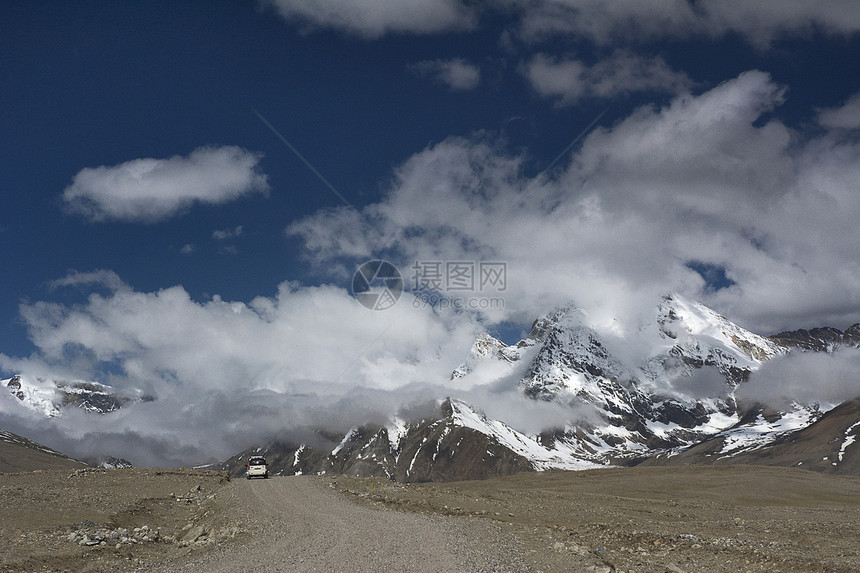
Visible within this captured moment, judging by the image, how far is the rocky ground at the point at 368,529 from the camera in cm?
2100

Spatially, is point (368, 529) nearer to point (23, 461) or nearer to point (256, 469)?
point (256, 469)

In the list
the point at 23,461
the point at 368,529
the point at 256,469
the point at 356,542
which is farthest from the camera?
the point at 23,461

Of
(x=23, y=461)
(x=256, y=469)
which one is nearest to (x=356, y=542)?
(x=256, y=469)

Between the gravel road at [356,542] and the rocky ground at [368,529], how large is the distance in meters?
0.08

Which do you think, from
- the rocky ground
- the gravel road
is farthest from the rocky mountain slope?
the gravel road

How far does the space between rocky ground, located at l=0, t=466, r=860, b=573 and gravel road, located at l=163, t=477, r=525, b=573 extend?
0.26 feet

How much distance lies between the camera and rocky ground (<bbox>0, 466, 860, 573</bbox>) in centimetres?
2100

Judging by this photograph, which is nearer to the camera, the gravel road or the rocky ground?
the gravel road

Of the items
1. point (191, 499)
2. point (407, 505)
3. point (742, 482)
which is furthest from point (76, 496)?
A: point (742, 482)

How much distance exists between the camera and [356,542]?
23453 mm

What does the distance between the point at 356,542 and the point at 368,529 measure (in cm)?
316

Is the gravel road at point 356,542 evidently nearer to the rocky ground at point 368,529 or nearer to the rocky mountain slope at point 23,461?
the rocky ground at point 368,529

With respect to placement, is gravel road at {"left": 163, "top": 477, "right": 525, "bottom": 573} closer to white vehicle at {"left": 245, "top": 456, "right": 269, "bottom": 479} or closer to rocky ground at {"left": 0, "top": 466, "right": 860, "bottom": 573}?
rocky ground at {"left": 0, "top": 466, "right": 860, "bottom": 573}

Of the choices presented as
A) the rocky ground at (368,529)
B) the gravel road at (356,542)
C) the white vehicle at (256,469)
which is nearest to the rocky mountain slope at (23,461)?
the white vehicle at (256,469)
